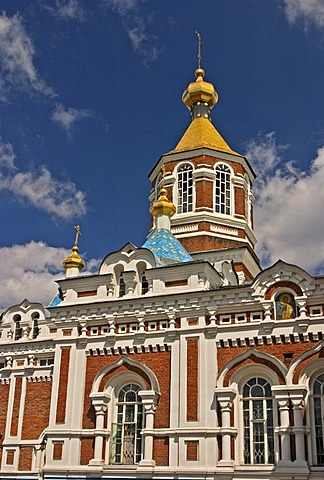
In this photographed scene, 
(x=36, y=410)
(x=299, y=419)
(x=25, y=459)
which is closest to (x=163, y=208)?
(x=36, y=410)

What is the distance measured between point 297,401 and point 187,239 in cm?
855

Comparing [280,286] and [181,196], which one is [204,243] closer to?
[181,196]

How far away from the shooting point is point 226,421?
1382 cm

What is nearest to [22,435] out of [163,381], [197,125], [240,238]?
[163,381]

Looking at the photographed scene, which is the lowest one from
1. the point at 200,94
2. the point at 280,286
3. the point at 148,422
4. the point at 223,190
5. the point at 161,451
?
A: the point at 161,451

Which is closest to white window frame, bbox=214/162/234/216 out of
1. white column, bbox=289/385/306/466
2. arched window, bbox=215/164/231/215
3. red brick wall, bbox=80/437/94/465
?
arched window, bbox=215/164/231/215

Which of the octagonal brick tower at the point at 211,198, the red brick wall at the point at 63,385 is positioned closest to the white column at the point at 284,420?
the red brick wall at the point at 63,385

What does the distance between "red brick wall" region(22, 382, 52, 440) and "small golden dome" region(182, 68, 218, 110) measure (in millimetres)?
13508

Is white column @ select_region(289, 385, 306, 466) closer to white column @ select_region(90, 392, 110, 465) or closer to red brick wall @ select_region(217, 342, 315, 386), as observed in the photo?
red brick wall @ select_region(217, 342, 315, 386)

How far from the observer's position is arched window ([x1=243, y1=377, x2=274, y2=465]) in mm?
13556

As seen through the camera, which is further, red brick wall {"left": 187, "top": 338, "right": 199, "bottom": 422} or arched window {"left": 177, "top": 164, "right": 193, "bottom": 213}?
arched window {"left": 177, "top": 164, "right": 193, "bottom": 213}

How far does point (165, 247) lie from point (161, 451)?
5687 millimetres

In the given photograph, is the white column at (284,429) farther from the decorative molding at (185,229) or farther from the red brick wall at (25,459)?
the decorative molding at (185,229)

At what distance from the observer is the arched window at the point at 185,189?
21.6 metres
